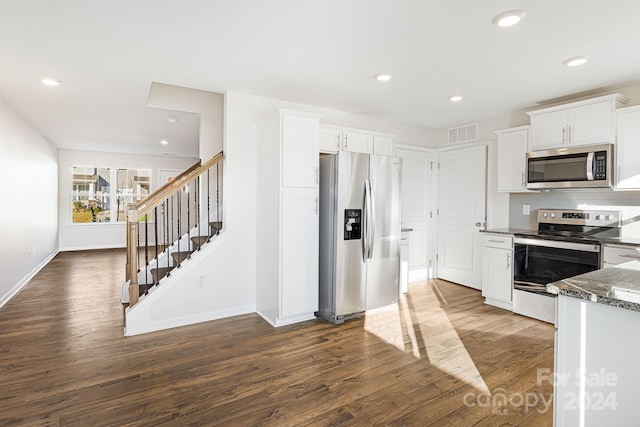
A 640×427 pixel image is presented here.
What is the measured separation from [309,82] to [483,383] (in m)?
3.07

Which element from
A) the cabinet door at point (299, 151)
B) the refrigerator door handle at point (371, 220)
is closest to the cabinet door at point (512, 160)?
the refrigerator door handle at point (371, 220)

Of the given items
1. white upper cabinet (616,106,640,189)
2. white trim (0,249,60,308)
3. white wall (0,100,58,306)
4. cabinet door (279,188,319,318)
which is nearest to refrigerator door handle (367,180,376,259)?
cabinet door (279,188,319,318)

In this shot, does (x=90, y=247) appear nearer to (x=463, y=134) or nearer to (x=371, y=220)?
(x=371, y=220)

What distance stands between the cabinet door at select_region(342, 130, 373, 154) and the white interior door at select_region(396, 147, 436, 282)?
2.93 feet

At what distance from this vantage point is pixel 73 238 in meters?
8.20

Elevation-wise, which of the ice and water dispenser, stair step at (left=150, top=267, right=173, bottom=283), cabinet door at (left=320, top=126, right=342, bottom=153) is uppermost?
cabinet door at (left=320, top=126, right=342, bottom=153)

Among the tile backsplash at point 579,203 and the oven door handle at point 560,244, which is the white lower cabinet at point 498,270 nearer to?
the oven door handle at point 560,244

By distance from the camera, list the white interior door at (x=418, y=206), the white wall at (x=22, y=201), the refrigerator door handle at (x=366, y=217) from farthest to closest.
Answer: the white interior door at (x=418, y=206) < the white wall at (x=22, y=201) < the refrigerator door handle at (x=366, y=217)

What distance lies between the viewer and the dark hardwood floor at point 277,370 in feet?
6.71

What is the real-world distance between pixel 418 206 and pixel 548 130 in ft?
6.77

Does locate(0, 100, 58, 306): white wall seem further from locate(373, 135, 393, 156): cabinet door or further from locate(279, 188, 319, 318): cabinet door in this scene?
locate(373, 135, 393, 156): cabinet door

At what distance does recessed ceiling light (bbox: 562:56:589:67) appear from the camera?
2.82 meters

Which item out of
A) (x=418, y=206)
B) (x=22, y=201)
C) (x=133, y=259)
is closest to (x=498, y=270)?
(x=418, y=206)

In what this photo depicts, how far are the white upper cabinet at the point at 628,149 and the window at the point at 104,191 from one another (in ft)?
31.1
